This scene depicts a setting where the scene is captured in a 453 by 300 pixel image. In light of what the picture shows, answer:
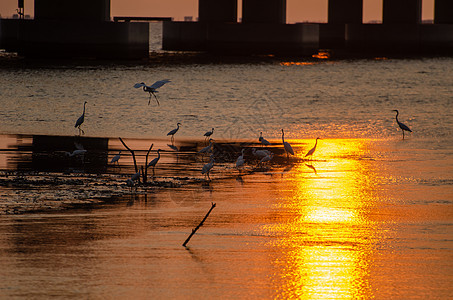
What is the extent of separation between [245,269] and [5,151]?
9858 millimetres

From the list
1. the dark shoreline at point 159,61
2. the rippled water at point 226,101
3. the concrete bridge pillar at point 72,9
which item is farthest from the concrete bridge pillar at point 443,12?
the concrete bridge pillar at point 72,9

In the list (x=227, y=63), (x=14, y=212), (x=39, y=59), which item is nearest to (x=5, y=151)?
(x=14, y=212)

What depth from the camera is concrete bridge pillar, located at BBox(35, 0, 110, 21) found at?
58.3m

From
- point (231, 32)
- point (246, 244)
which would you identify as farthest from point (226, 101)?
point (231, 32)

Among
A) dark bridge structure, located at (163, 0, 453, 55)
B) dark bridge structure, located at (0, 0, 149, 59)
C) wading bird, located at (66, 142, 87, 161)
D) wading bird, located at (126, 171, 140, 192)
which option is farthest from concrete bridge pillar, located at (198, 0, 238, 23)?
wading bird, located at (126, 171, 140, 192)

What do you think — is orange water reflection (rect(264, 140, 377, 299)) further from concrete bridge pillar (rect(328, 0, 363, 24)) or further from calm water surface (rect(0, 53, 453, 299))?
concrete bridge pillar (rect(328, 0, 363, 24))

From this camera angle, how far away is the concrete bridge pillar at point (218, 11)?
7612cm

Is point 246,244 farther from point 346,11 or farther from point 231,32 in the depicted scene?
point 346,11

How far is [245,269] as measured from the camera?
784cm

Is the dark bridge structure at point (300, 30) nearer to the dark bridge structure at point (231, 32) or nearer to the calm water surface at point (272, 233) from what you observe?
the dark bridge structure at point (231, 32)

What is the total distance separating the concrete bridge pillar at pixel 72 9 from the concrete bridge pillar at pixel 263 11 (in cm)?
1835

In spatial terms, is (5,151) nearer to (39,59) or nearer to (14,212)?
(14,212)

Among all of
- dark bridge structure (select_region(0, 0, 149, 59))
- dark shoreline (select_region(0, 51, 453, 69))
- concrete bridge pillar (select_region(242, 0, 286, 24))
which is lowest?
dark shoreline (select_region(0, 51, 453, 69))

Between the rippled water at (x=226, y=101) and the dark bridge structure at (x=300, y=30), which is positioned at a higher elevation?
the dark bridge structure at (x=300, y=30)
